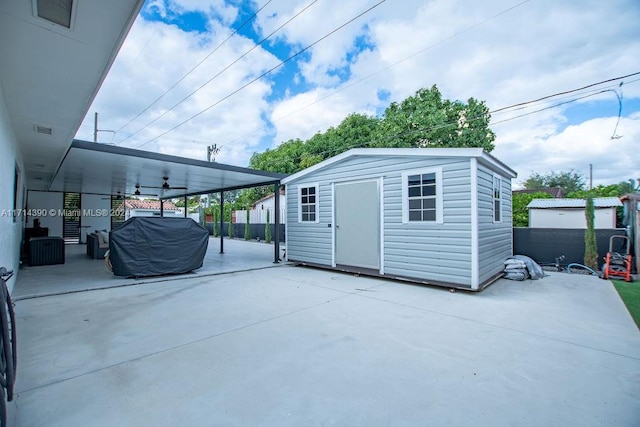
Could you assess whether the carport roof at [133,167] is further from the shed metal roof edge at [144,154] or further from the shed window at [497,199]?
the shed window at [497,199]

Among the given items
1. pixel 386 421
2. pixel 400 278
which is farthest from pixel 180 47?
pixel 386 421

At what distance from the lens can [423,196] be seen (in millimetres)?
5570

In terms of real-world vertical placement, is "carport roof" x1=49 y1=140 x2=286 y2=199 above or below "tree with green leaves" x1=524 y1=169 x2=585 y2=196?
below

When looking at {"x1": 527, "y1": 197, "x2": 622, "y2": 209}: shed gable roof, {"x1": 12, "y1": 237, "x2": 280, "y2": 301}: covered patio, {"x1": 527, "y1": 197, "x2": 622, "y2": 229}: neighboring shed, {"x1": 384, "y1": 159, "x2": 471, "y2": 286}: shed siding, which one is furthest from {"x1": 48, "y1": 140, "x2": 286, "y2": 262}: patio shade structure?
{"x1": 527, "y1": 197, "x2": 622, "y2": 229}: neighboring shed

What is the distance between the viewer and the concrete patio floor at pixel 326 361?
1.86 metres

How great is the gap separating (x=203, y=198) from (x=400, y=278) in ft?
134

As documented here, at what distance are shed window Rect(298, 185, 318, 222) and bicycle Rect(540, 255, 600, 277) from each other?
20.0 feet

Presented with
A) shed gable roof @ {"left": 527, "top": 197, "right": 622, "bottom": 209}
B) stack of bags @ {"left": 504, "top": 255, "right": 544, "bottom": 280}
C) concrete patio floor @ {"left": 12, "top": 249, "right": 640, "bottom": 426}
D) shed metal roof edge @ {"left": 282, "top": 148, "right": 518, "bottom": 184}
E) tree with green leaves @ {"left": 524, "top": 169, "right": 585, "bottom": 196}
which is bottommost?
concrete patio floor @ {"left": 12, "top": 249, "right": 640, "bottom": 426}

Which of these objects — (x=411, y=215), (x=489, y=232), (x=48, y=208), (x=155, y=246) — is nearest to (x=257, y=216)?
(x=48, y=208)

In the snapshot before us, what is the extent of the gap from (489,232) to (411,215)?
155 centimetres

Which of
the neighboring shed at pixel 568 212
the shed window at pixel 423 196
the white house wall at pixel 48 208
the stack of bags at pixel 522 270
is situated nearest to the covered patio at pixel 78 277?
the shed window at pixel 423 196

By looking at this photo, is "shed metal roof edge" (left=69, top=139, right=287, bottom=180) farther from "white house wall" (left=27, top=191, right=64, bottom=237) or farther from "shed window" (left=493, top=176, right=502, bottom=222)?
"white house wall" (left=27, top=191, right=64, bottom=237)

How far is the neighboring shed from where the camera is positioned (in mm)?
11969

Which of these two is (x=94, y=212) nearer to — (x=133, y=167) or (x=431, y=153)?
(x=133, y=167)
